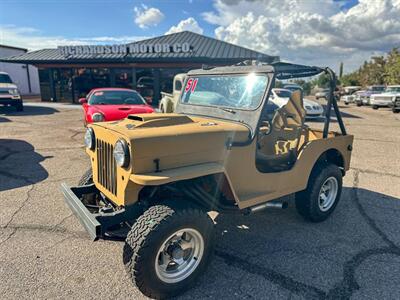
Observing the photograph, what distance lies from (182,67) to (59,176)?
1458cm

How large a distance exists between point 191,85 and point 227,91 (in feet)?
2.16

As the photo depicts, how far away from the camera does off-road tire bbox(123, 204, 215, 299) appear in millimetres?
2271

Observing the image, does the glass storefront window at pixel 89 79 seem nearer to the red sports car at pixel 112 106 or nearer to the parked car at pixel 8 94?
the parked car at pixel 8 94

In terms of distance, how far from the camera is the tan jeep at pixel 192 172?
235cm

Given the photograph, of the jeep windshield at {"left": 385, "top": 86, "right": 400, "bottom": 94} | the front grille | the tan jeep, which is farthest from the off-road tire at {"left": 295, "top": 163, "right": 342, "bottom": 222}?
the jeep windshield at {"left": 385, "top": 86, "right": 400, "bottom": 94}

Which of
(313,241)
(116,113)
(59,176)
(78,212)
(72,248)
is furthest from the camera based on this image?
(116,113)

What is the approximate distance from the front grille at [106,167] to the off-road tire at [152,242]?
493 millimetres

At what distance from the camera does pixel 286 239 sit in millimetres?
3430

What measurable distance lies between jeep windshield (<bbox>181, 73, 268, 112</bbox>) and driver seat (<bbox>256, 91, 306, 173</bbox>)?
0.66m

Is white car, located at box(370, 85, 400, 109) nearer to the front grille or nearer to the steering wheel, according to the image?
the steering wheel

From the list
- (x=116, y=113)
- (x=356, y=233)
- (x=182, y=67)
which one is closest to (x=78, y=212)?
(x=356, y=233)

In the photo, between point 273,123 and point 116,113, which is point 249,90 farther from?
point 116,113

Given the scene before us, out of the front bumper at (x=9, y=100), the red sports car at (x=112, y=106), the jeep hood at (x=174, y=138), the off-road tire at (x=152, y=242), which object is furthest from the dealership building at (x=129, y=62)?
the off-road tire at (x=152, y=242)

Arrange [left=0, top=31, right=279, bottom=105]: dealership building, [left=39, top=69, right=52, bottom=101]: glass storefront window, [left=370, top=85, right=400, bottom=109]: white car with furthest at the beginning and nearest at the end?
[left=39, top=69, right=52, bottom=101]: glass storefront window, [left=370, top=85, right=400, bottom=109]: white car, [left=0, top=31, right=279, bottom=105]: dealership building
